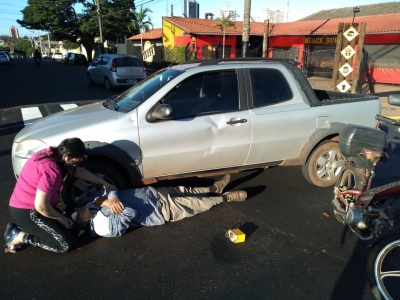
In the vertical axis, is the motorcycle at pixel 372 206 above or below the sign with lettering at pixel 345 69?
below

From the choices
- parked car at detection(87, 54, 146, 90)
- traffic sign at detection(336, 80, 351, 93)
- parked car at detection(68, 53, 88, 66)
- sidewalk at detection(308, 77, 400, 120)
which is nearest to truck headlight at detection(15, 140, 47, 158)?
traffic sign at detection(336, 80, 351, 93)

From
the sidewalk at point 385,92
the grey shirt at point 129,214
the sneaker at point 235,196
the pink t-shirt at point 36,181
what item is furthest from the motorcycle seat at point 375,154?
the sidewalk at point 385,92

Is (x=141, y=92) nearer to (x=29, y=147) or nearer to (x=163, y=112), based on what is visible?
(x=163, y=112)

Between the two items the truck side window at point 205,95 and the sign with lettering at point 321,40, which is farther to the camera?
the sign with lettering at point 321,40

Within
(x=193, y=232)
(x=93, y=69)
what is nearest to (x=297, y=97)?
(x=193, y=232)

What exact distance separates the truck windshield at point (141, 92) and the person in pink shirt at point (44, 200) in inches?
42.3

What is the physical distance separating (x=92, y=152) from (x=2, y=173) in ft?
8.31

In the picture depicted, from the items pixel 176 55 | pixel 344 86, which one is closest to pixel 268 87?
pixel 344 86

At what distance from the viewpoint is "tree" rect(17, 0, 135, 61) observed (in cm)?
4544

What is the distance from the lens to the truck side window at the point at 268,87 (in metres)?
4.30

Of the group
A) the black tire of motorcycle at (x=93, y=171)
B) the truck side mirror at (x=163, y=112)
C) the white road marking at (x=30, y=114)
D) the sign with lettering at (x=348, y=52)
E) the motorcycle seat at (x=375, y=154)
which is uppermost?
the sign with lettering at (x=348, y=52)

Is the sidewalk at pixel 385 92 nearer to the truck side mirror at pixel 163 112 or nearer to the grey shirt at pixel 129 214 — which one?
the truck side mirror at pixel 163 112

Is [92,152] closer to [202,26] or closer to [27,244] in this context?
[27,244]

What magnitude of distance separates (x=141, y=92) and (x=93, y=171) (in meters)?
1.22
